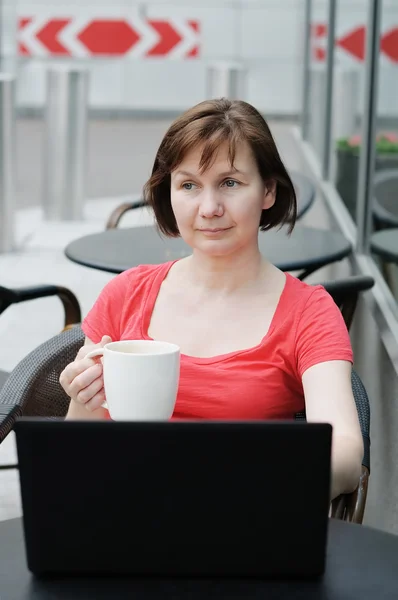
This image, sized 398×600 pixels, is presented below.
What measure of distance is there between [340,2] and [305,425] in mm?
5945

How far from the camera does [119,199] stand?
10.0 m

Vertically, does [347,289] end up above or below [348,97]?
below

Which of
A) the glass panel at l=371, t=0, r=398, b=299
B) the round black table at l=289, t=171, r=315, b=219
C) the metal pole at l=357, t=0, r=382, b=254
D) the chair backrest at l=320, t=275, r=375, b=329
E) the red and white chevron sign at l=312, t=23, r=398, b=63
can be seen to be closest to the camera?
the chair backrest at l=320, t=275, r=375, b=329

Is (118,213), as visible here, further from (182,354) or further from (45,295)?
(182,354)

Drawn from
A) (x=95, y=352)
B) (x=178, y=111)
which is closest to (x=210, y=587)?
(x=95, y=352)

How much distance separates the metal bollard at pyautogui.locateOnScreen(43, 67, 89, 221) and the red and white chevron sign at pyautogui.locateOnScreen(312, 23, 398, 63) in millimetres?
1934

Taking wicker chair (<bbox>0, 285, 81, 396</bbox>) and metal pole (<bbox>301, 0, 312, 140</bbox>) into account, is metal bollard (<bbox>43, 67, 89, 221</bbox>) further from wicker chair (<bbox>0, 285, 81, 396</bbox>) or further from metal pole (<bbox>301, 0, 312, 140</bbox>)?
wicker chair (<bbox>0, 285, 81, 396</bbox>)

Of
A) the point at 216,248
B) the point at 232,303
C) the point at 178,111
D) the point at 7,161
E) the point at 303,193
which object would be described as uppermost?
the point at 216,248

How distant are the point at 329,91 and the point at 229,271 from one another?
529cm

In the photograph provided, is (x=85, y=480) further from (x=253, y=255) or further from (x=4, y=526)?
(x=253, y=255)

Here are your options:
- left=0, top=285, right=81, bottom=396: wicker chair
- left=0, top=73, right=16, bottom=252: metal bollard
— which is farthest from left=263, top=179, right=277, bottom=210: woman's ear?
left=0, top=73, right=16, bottom=252: metal bollard

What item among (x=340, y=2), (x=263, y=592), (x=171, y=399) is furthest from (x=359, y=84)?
(x=263, y=592)

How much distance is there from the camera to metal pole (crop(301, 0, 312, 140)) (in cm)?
923

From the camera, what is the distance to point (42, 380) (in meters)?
2.43
